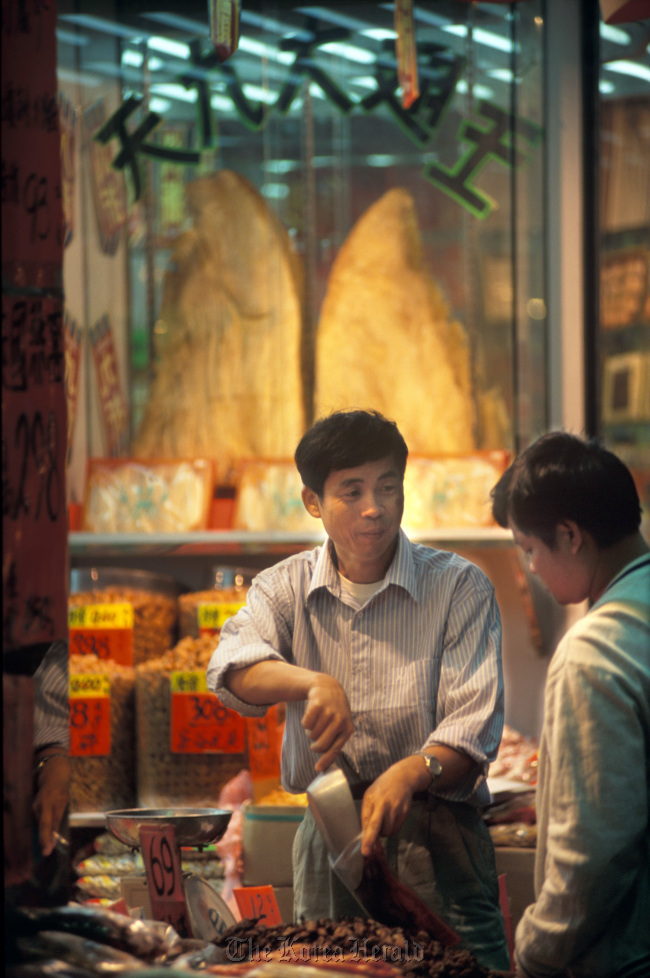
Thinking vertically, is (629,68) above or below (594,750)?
above

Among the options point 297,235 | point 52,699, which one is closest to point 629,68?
point 297,235

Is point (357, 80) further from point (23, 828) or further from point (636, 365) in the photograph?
point (23, 828)

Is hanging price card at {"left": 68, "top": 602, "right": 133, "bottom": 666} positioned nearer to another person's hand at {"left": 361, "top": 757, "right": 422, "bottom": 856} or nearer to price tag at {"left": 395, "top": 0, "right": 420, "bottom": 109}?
another person's hand at {"left": 361, "top": 757, "right": 422, "bottom": 856}

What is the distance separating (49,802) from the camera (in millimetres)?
1215

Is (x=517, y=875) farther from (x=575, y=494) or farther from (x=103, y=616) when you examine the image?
(x=103, y=616)

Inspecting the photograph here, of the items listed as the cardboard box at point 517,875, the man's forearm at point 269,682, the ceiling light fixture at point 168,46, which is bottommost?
the cardboard box at point 517,875

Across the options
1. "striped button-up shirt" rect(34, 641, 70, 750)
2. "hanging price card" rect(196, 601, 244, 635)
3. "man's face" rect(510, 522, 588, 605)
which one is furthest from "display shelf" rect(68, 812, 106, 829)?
"man's face" rect(510, 522, 588, 605)

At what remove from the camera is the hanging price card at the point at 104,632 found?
7.70 ft

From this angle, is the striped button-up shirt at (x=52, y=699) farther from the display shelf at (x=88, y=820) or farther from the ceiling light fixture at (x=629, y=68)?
the ceiling light fixture at (x=629, y=68)

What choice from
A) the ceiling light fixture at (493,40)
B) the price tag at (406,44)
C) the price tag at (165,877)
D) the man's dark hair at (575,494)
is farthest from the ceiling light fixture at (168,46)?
the price tag at (165,877)

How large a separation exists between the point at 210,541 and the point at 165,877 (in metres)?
1.15

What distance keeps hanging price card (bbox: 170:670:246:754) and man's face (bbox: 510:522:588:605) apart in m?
0.86

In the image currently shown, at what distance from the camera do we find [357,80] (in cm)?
288

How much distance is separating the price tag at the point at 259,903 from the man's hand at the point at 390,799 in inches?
14.4
